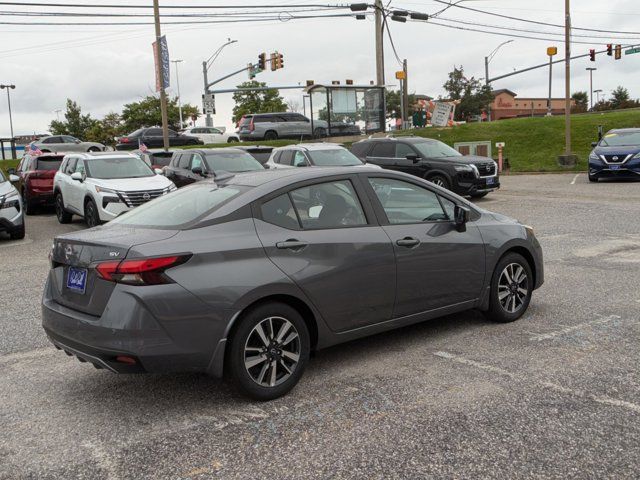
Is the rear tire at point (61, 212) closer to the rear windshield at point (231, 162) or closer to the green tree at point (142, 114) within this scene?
the rear windshield at point (231, 162)

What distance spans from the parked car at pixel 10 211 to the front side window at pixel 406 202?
946 cm

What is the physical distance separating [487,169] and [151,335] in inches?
571

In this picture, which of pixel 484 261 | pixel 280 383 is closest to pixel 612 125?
pixel 484 261

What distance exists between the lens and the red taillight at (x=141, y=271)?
3764 mm

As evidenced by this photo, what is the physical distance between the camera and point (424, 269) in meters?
4.98

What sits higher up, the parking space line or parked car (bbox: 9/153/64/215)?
parked car (bbox: 9/153/64/215)

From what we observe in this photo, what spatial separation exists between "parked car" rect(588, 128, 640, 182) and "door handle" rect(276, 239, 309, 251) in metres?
18.2

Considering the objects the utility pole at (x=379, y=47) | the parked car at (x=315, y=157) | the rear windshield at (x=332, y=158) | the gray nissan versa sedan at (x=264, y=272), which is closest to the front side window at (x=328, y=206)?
the gray nissan versa sedan at (x=264, y=272)

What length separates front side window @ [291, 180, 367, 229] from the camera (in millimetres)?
4535

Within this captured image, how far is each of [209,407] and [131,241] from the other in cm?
117

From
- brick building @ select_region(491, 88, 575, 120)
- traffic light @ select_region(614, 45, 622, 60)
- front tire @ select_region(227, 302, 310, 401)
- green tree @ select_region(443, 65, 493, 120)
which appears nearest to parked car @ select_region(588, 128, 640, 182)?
front tire @ select_region(227, 302, 310, 401)

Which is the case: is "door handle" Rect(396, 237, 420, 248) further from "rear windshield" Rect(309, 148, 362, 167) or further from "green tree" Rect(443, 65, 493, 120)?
"green tree" Rect(443, 65, 493, 120)

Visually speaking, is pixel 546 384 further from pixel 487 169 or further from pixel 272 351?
pixel 487 169

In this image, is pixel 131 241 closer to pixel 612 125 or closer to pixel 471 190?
pixel 471 190
